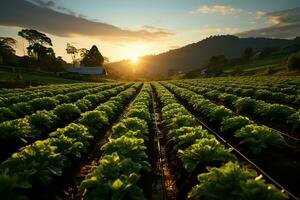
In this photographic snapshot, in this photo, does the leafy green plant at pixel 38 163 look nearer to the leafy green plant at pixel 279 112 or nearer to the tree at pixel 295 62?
the leafy green plant at pixel 279 112

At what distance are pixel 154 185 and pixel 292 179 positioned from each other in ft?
12.5

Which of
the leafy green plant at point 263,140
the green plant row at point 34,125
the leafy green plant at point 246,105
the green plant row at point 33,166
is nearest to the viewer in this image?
the green plant row at point 33,166

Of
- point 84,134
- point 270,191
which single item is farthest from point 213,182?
point 84,134

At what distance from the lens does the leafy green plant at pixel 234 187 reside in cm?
620

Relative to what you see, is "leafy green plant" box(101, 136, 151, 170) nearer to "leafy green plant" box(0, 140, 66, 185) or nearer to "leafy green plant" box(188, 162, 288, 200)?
"leafy green plant" box(0, 140, 66, 185)

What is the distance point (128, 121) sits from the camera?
46.1ft

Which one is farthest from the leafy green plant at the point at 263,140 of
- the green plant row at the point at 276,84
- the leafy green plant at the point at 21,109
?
the green plant row at the point at 276,84

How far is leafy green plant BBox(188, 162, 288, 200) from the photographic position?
620 cm

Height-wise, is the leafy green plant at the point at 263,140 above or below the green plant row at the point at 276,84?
above

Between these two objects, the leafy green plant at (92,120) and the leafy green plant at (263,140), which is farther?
the leafy green plant at (92,120)

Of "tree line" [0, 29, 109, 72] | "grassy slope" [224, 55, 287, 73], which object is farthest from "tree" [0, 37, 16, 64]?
"grassy slope" [224, 55, 287, 73]

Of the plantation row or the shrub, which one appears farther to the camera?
the plantation row

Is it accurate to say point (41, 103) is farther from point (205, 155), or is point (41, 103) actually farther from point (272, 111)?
point (205, 155)

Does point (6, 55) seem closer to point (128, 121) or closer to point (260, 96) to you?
point (260, 96)
